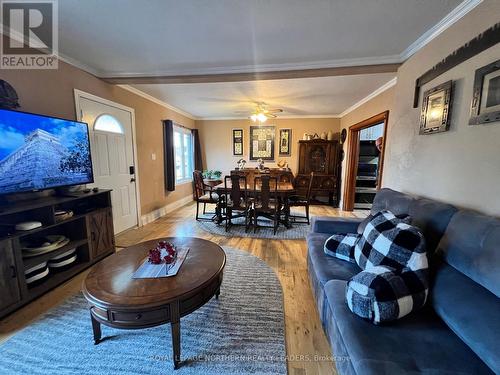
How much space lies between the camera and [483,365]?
85 centimetres

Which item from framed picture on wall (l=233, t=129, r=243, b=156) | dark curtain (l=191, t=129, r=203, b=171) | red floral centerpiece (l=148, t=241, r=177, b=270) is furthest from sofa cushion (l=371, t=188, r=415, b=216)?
dark curtain (l=191, t=129, r=203, b=171)

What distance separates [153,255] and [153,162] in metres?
3.12

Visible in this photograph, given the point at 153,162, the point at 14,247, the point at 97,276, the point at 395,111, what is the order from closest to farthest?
the point at 97,276 → the point at 14,247 → the point at 395,111 → the point at 153,162

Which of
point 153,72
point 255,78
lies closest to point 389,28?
point 255,78

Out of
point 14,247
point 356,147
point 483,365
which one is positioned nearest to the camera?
point 483,365

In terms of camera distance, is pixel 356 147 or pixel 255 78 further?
pixel 356 147

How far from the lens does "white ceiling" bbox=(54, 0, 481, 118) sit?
1.64 metres

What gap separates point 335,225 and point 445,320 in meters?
1.20

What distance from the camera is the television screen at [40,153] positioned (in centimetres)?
173

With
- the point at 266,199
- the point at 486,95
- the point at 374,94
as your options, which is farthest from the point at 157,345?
the point at 374,94

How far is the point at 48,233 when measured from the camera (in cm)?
232

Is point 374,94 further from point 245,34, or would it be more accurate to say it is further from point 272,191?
point 245,34

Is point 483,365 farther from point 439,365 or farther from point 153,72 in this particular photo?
point 153,72

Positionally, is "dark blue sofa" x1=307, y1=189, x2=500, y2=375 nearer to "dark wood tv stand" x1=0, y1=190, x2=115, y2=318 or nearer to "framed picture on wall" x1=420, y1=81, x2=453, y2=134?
"framed picture on wall" x1=420, y1=81, x2=453, y2=134
